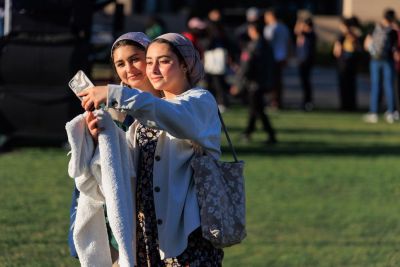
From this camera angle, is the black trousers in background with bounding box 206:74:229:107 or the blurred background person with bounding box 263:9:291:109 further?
the blurred background person with bounding box 263:9:291:109

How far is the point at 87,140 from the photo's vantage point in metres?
4.86

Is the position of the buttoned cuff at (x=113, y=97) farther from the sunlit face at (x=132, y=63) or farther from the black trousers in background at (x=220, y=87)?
the black trousers in background at (x=220, y=87)

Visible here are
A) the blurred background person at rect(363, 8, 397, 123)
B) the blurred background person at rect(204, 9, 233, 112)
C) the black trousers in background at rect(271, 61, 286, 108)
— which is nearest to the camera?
→ the blurred background person at rect(363, 8, 397, 123)

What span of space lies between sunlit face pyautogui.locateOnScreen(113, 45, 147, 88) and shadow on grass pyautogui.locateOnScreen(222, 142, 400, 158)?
32.3 feet

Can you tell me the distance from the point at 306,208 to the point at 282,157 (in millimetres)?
3868

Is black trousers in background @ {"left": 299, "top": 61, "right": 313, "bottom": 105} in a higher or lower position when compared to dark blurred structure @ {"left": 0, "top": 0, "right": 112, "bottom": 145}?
lower

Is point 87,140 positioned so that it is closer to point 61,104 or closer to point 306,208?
point 306,208

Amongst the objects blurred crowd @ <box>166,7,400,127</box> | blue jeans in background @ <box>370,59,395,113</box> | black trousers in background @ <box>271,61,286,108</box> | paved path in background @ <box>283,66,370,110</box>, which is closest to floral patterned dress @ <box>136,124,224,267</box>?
blurred crowd @ <box>166,7,400,127</box>

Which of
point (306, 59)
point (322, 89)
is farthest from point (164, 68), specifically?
point (322, 89)

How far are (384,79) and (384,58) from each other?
480 mm

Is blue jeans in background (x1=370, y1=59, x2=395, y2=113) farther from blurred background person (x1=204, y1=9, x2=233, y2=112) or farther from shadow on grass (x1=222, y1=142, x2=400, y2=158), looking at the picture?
shadow on grass (x1=222, y1=142, x2=400, y2=158)

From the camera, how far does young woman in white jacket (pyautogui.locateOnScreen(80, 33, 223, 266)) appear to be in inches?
191

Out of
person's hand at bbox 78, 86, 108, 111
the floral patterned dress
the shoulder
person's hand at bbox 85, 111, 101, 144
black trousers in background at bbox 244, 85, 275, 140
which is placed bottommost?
black trousers in background at bbox 244, 85, 275, 140

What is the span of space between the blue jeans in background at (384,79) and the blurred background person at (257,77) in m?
4.65
